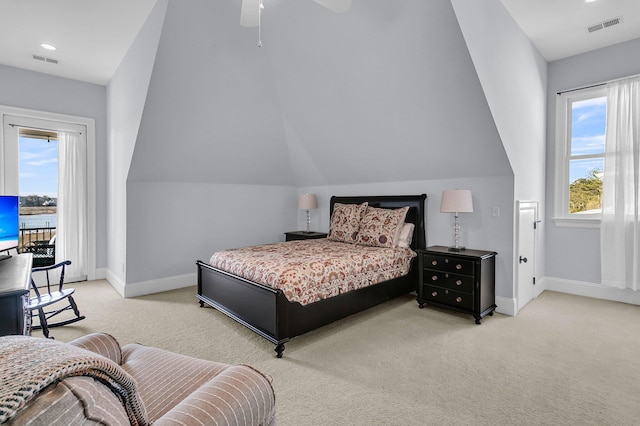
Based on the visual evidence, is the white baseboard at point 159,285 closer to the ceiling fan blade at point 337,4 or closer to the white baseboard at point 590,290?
the ceiling fan blade at point 337,4

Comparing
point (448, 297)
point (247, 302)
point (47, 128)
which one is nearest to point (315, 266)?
point (247, 302)

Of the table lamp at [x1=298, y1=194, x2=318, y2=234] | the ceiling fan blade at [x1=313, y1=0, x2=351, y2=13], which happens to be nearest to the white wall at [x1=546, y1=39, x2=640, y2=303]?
the table lamp at [x1=298, y1=194, x2=318, y2=234]

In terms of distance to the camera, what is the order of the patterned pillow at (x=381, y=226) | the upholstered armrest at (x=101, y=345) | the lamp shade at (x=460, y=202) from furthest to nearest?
the patterned pillow at (x=381, y=226), the lamp shade at (x=460, y=202), the upholstered armrest at (x=101, y=345)

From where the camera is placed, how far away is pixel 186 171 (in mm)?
4496

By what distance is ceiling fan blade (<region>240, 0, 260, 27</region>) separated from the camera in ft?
7.52

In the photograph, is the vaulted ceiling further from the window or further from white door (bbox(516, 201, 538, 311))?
white door (bbox(516, 201, 538, 311))

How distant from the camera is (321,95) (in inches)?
157

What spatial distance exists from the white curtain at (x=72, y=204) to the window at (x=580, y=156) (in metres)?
6.84

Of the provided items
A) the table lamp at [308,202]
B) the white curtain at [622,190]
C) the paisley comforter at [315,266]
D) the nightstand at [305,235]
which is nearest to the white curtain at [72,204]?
the paisley comforter at [315,266]

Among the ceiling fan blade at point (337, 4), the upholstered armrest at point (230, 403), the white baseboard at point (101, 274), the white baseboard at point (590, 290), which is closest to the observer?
the upholstered armrest at point (230, 403)

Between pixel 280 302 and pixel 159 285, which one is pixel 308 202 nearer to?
pixel 159 285

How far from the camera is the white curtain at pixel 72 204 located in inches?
184

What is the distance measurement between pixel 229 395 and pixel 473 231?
3487 millimetres

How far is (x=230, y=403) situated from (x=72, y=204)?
5.07m
